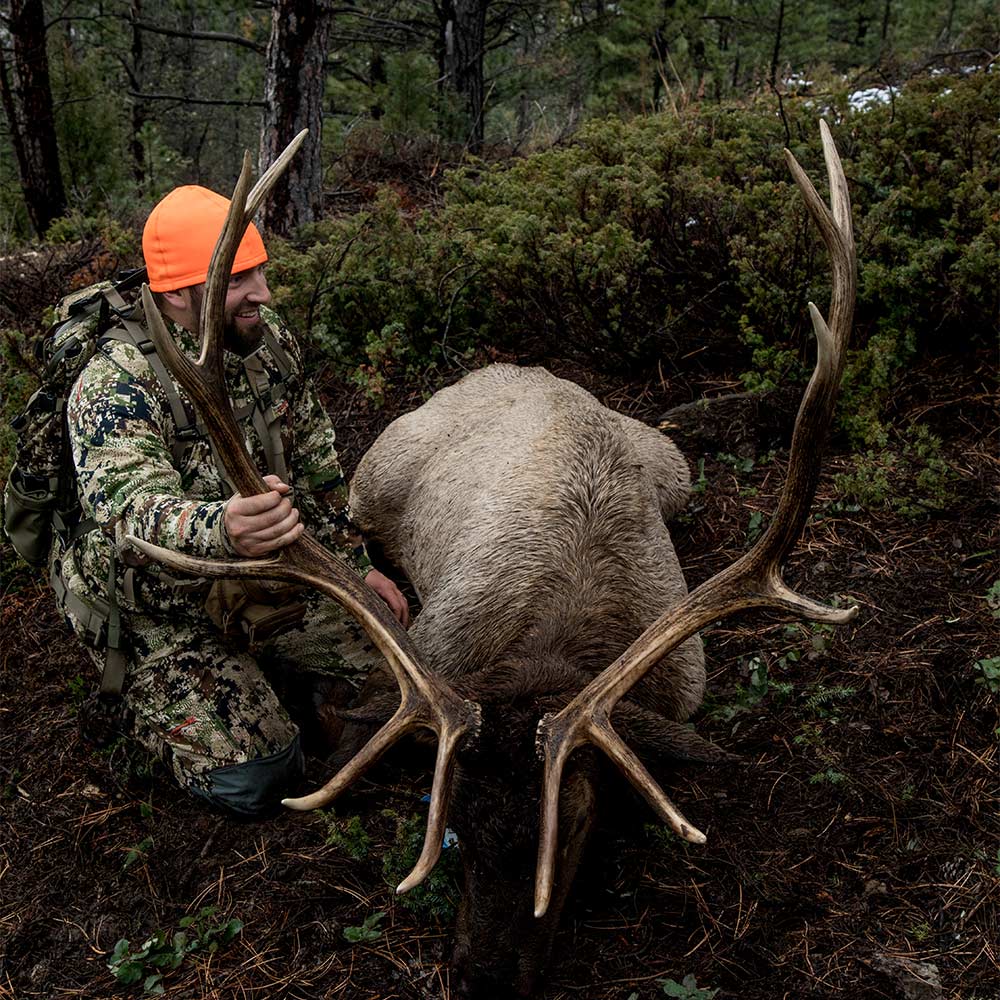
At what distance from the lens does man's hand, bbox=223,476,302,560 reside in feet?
10.6

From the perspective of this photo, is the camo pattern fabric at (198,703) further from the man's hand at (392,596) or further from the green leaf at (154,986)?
the green leaf at (154,986)

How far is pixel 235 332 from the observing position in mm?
4297

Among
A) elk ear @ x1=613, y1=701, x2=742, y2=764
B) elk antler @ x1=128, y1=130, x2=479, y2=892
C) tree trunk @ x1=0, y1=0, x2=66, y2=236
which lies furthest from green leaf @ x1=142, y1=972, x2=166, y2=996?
tree trunk @ x1=0, y1=0, x2=66, y2=236

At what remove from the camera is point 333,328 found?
23.9 ft

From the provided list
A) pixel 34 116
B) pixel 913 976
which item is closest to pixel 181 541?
pixel 913 976

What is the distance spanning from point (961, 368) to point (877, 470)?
95 centimetres

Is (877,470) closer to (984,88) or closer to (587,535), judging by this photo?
(587,535)

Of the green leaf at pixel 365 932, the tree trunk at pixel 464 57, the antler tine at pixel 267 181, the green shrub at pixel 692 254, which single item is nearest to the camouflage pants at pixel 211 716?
the green leaf at pixel 365 932

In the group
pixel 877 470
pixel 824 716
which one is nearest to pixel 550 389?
pixel 877 470

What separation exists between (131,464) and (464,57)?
9.97 meters

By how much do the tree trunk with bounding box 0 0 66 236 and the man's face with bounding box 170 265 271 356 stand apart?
738 centimetres

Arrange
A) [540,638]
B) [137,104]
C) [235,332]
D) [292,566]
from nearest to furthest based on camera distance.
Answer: [292,566]
[540,638]
[235,332]
[137,104]

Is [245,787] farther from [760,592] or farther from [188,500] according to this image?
[760,592]

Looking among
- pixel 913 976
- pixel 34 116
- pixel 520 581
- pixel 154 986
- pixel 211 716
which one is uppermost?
pixel 34 116
